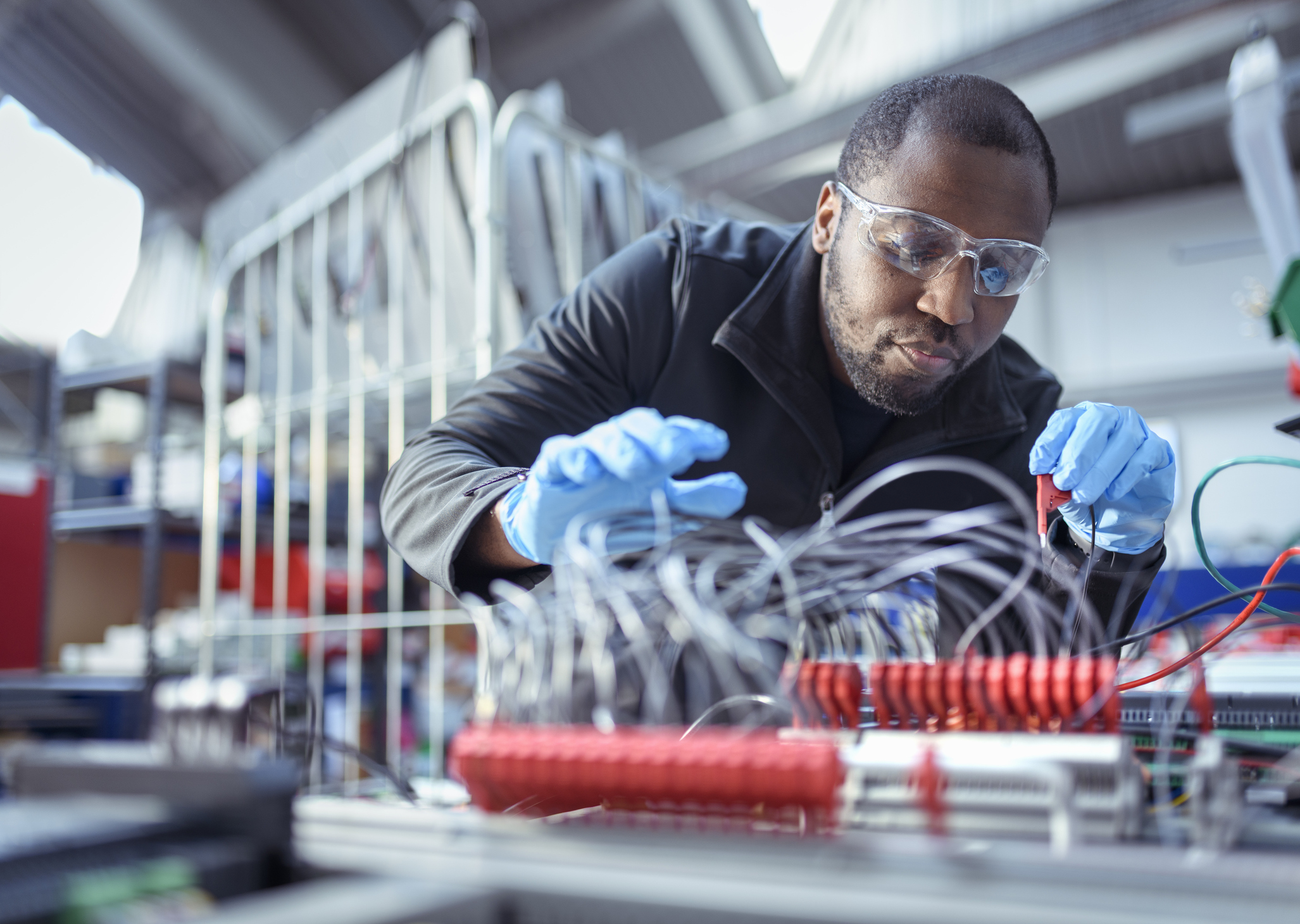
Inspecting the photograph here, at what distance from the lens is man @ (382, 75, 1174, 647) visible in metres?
0.95

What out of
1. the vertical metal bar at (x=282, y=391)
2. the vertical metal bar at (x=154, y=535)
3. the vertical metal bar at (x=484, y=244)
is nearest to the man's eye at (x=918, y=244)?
the vertical metal bar at (x=484, y=244)

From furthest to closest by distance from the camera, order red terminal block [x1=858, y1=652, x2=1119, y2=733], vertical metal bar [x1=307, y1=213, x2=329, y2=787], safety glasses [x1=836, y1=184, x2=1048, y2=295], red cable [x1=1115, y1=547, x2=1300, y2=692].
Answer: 1. vertical metal bar [x1=307, y1=213, x2=329, y2=787]
2. safety glasses [x1=836, y1=184, x2=1048, y2=295]
3. red cable [x1=1115, y1=547, x2=1300, y2=692]
4. red terminal block [x1=858, y1=652, x2=1119, y2=733]

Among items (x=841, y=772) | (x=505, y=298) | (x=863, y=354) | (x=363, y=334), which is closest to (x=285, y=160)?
(x=363, y=334)

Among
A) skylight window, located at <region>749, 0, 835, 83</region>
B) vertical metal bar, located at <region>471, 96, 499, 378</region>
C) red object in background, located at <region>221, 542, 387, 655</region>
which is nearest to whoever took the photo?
vertical metal bar, located at <region>471, 96, 499, 378</region>

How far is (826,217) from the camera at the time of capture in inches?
53.6

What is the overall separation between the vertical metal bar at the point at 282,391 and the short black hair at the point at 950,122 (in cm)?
156

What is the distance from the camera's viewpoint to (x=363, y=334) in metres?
2.20

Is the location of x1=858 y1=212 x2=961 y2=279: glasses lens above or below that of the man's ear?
below

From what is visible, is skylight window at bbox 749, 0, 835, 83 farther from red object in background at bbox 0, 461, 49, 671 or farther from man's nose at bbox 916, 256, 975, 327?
man's nose at bbox 916, 256, 975, 327

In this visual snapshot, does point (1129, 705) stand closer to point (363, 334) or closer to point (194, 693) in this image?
point (194, 693)

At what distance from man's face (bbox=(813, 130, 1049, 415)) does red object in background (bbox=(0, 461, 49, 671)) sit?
218 centimetres

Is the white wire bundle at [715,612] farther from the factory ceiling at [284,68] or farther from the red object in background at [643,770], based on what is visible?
the factory ceiling at [284,68]

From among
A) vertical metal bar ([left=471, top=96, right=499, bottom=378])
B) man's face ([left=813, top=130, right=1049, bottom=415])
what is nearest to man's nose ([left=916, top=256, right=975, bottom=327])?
man's face ([left=813, top=130, right=1049, bottom=415])

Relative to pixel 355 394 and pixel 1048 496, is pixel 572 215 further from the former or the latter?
pixel 1048 496
